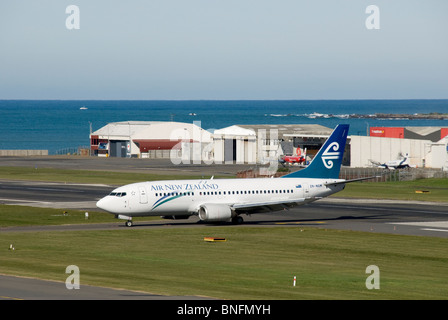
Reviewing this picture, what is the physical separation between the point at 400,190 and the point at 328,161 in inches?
1522

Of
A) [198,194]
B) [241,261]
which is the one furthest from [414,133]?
[241,261]

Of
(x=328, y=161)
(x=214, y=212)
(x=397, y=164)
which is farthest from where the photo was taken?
(x=397, y=164)

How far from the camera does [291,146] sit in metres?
175

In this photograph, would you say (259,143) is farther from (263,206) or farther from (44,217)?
(263,206)

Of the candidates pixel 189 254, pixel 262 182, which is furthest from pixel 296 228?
pixel 189 254

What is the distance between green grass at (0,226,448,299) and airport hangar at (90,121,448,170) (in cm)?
7996

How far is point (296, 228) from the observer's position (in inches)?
2803

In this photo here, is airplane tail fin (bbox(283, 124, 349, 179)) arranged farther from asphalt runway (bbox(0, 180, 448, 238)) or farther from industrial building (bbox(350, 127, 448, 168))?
industrial building (bbox(350, 127, 448, 168))

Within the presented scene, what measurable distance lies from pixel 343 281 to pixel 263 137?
132361mm

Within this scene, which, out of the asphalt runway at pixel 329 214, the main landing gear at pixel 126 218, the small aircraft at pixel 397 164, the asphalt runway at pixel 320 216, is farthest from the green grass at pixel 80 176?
the main landing gear at pixel 126 218

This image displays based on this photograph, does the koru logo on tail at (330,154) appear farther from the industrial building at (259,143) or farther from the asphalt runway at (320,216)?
the industrial building at (259,143)

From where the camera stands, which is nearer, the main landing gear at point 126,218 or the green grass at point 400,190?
the main landing gear at point 126,218

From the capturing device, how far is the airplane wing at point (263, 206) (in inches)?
2894
